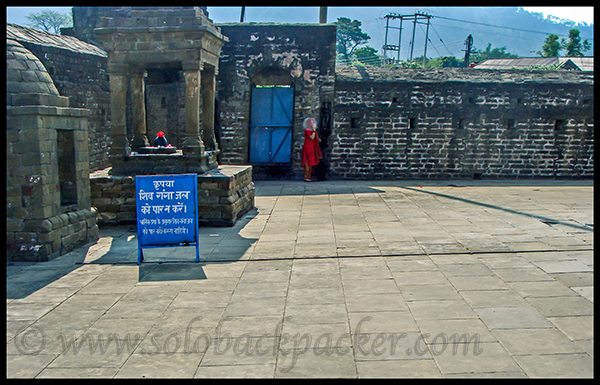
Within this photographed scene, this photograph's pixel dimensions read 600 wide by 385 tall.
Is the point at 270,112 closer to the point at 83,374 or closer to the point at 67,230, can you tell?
the point at 67,230

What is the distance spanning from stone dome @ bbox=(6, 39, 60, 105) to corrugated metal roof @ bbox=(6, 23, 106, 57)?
595cm

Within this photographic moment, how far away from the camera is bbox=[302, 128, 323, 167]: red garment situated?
54.9ft

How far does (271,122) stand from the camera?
693 inches

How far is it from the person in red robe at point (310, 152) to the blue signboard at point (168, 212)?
9.62 m

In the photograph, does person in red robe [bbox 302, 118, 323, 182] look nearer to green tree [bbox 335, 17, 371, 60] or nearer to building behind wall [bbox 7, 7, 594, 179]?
building behind wall [bbox 7, 7, 594, 179]

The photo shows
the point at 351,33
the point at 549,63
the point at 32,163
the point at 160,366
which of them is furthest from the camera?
the point at 351,33

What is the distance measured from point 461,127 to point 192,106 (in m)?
10.3

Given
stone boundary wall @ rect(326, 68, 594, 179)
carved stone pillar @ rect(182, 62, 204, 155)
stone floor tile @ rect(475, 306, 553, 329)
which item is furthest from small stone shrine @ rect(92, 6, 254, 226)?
stone boundary wall @ rect(326, 68, 594, 179)

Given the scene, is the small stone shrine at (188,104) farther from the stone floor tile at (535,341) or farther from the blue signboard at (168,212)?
the stone floor tile at (535,341)

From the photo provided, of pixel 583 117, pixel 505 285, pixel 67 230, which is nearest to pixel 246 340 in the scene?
pixel 505 285

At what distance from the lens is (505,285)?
5.86 metres

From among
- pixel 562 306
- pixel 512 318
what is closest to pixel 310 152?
pixel 562 306

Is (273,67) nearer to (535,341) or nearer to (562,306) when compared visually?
(562,306)
